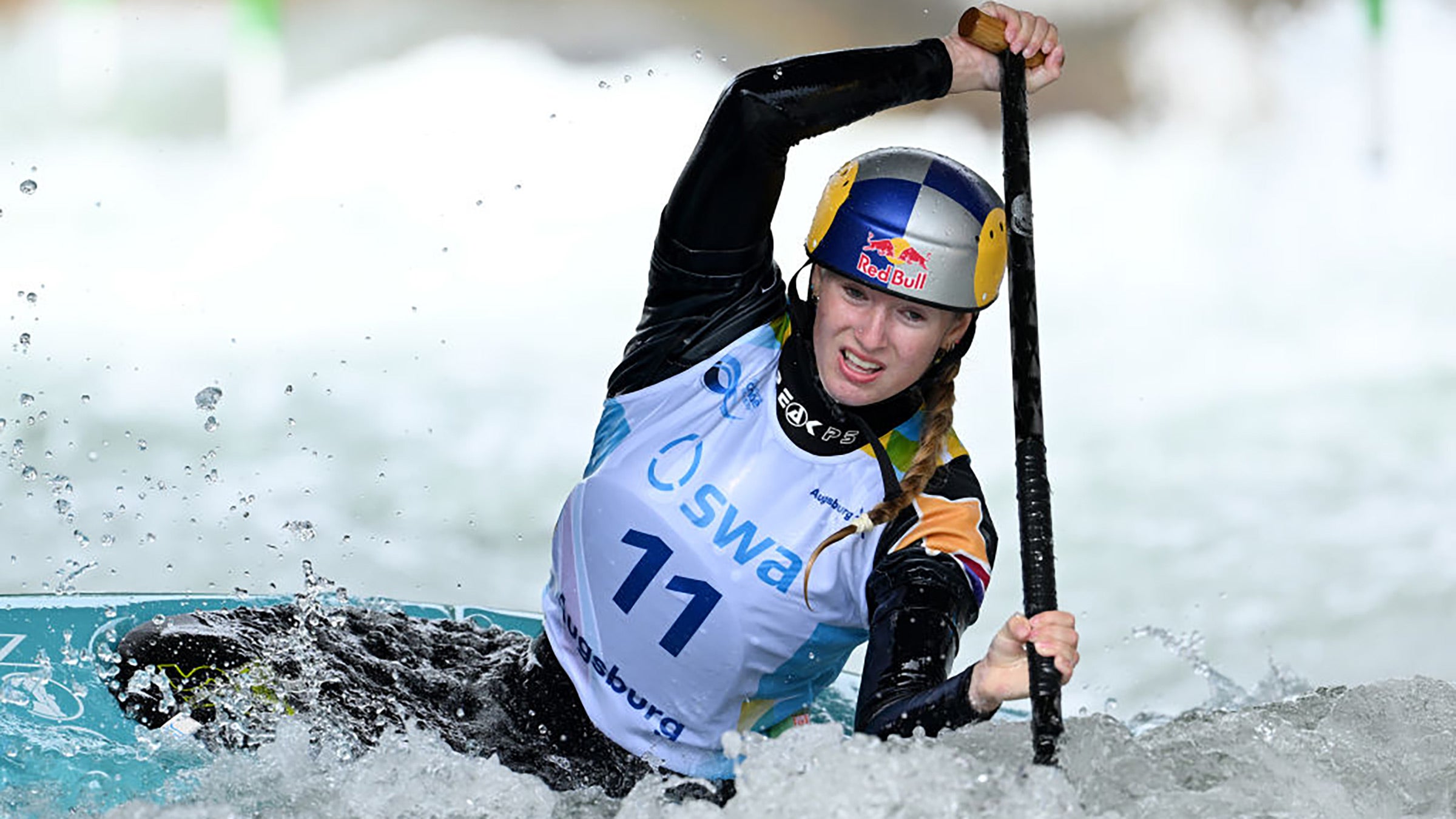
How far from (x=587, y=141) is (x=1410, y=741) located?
9228mm

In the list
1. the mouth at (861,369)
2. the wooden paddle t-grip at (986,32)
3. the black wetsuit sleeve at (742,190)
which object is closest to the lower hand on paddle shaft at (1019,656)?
the mouth at (861,369)

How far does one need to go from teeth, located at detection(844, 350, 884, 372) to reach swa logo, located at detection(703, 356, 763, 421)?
0.22 metres

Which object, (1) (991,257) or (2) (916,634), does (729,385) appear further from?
(2) (916,634)

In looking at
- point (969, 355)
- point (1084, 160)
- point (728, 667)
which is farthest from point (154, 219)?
point (728, 667)

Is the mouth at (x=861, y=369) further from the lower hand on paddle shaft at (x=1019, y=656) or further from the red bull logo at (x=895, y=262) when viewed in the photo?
the lower hand on paddle shaft at (x=1019, y=656)

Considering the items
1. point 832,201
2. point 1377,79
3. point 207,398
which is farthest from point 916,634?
point 1377,79

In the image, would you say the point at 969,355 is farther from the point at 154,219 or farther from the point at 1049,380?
the point at 154,219

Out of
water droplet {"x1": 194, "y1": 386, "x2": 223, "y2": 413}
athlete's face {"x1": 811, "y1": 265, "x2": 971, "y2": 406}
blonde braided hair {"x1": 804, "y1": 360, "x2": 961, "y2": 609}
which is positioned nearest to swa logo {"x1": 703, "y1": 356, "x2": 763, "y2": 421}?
athlete's face {"x1": 811, "y1": 265, "x2": 971, "y2": 406}

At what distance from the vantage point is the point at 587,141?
11367 millimetres

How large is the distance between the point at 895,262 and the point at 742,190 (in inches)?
11.2

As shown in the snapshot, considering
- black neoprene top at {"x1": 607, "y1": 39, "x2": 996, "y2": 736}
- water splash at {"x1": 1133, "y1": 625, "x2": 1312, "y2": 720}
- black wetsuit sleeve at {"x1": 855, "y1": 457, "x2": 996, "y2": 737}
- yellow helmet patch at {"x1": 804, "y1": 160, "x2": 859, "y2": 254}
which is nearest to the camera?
black wetsuit sleeve at {"x1": 855, "y1": 457, "x2": 996, "y2": 737}

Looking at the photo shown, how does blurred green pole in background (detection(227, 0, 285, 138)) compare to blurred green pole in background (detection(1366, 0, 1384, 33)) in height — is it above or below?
below

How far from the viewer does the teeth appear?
2.67 metres

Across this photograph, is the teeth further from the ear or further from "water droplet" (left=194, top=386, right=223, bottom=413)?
"water droplet" (left=194, top=386, right=223, bottom=413)
